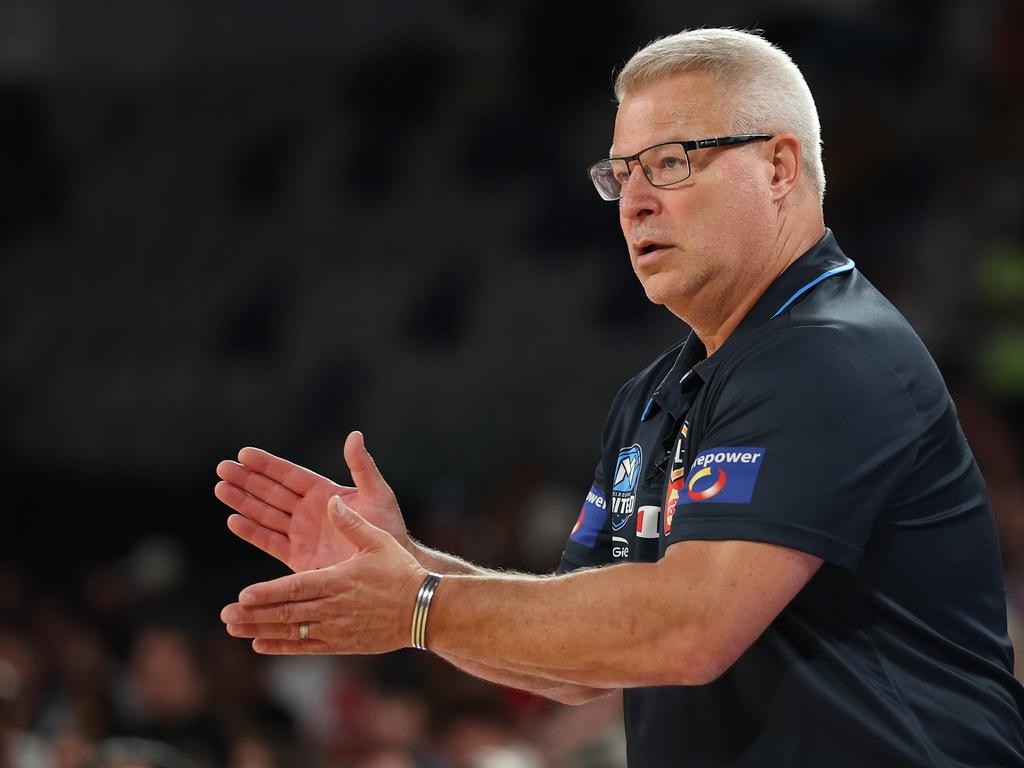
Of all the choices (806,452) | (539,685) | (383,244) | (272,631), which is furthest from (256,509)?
(383,244)

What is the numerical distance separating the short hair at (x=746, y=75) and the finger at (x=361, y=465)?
0.76 meters

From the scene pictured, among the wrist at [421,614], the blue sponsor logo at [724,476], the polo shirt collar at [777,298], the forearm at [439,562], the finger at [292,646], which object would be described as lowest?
the forearm at [439,562]

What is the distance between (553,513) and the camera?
8.01 m

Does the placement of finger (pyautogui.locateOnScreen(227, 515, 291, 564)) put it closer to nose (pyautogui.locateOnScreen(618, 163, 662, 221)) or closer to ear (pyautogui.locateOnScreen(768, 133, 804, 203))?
nose (pyautogui.locateOnScreen(618, 163, 662, 221))

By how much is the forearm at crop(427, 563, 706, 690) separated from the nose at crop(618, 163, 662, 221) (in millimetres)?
622

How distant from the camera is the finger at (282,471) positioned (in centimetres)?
281

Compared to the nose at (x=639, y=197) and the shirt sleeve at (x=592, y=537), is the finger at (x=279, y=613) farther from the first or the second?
the nose at (x=639, y=197)

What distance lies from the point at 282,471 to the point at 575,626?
0.81m

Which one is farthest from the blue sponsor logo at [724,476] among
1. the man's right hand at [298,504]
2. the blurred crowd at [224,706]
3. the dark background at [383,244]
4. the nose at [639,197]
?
the dark background at [383,244]

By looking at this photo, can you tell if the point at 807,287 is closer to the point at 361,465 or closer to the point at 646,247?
the point at 646,247

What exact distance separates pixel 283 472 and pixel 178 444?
9.19m

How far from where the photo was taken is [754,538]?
2162mm

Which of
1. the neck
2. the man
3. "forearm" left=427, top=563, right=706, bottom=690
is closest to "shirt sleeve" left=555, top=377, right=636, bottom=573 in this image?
the man

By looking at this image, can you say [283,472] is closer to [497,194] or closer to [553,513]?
[553,513]
